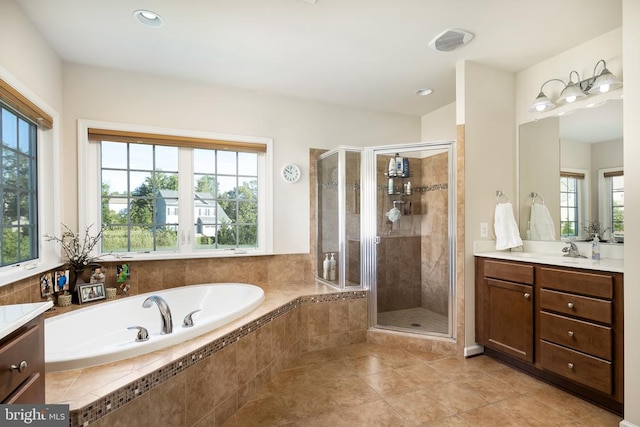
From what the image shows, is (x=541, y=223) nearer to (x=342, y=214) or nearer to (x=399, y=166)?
(x=399, y=166)

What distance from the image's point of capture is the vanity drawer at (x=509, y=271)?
7.61 feet

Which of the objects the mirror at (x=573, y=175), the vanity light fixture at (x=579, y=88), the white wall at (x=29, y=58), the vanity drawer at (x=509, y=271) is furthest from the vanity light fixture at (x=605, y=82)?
the white wall at (x=29, y=58)

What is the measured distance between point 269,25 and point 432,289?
2.75m

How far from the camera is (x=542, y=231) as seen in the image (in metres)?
2.72

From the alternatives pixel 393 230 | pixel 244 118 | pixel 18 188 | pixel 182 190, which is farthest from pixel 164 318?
pixel 393 230

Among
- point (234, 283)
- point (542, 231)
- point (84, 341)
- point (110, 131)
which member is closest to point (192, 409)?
point (84, 341)

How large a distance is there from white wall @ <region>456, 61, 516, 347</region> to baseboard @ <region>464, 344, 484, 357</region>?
35mm

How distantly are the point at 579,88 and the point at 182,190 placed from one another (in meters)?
3.45

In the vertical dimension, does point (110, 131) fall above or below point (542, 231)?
above

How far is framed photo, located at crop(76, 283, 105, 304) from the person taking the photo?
8.16 feet

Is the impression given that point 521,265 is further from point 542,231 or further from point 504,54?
point 504,54

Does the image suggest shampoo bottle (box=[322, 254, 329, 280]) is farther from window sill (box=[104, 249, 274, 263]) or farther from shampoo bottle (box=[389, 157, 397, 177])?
shampoo bottle (box=[389, 157, 397, 177])

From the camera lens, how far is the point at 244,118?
3248mm

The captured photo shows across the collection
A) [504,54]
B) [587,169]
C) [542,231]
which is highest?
[504,54]
